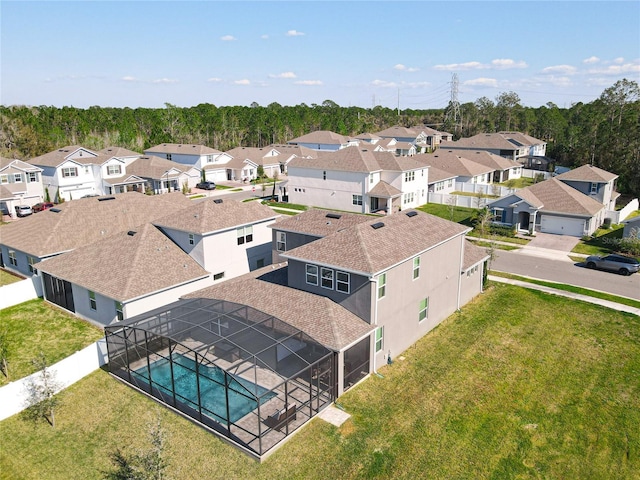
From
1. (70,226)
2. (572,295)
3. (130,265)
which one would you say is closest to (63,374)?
(130,265)

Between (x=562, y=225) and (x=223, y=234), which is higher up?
(x=223, y=234)

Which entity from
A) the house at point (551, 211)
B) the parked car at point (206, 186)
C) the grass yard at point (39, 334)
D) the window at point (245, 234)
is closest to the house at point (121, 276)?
the grass yard at point (39, 334)

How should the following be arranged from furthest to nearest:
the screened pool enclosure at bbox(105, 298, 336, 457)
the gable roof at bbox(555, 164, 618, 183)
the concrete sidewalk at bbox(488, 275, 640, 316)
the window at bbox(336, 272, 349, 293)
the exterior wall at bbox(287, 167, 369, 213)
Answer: the exterior wall at bbox(287, 167, 369, 213) → the gable roof at bbox(555, 164, 618, 183) → the concrete sidewalk at bbox(488, 275, 640, 316) → the window at bbox(336, 272, 349, 293) → the screened pool enclosure at bbox(105, 298, 336, 457)

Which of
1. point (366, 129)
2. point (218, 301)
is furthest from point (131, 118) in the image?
point (218, 301)

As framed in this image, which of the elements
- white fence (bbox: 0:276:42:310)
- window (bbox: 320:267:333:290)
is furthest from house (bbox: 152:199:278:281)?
window (bbox: 320:267:333:290)

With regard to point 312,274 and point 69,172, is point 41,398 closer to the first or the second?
point 312,274

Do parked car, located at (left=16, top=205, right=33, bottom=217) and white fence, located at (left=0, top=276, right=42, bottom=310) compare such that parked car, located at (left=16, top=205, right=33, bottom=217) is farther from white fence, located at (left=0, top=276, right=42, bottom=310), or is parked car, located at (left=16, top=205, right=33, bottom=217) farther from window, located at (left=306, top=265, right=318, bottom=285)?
window, located at (left=306, top=265, right=318, bottom=285)

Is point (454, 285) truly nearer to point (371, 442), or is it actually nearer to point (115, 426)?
point (371, 442)
